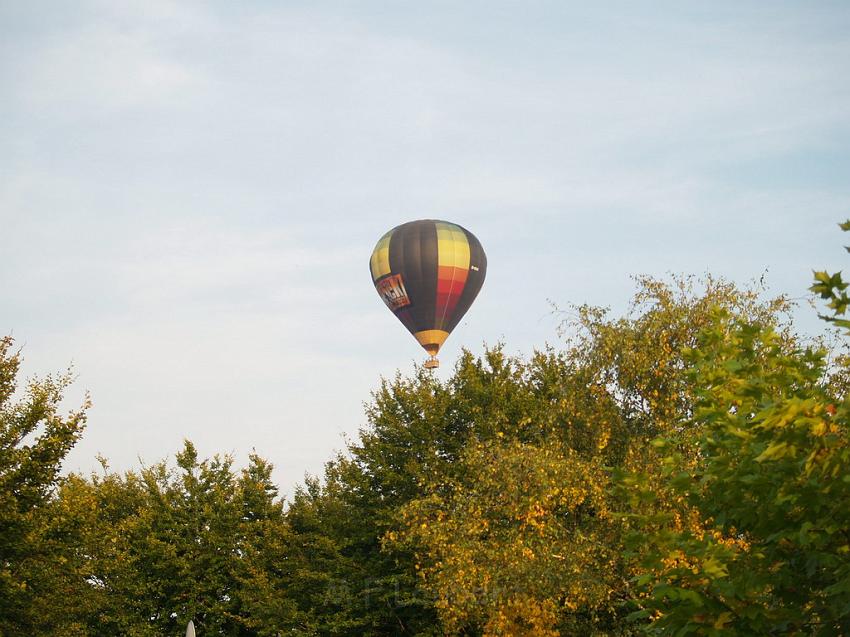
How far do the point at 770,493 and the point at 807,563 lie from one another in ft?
2.47

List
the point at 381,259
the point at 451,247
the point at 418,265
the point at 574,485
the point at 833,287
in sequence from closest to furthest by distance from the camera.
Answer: the point at 833,287 → the point at 574,485 → the point at 418,265 → the point at 451,247 → the point at 381,259

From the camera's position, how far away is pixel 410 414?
48.6 meters

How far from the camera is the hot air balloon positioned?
54438mm

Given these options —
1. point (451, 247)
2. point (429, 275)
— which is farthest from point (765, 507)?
point (451, 247)

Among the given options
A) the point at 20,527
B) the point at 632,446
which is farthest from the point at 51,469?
the point at 632,446

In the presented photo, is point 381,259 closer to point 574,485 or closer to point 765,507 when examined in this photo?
point 574,485

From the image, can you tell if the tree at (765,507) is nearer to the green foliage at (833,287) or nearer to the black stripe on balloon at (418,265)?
the green foliage at (833,287)

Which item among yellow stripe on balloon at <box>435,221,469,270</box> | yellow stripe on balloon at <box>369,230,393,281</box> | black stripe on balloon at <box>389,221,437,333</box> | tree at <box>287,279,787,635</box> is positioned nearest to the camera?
tree at <box>287,279,787,635</box>

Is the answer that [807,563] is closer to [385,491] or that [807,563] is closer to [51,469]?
[51,469]

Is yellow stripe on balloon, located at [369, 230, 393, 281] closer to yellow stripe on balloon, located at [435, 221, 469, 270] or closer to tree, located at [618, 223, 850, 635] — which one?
yellow stripe on balloon, located at [435, 221, 469, 270]

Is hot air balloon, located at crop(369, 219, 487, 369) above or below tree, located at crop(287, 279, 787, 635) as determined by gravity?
above

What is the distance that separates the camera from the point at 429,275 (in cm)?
5434

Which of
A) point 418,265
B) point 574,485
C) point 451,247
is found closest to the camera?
point 574,485

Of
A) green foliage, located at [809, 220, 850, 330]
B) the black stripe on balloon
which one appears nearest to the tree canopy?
green foliage, located at [809, 220, 850, 330]
